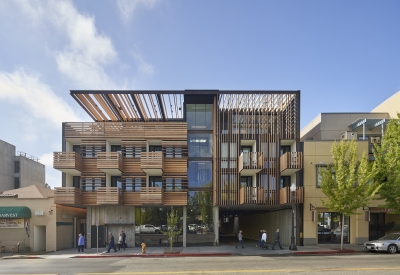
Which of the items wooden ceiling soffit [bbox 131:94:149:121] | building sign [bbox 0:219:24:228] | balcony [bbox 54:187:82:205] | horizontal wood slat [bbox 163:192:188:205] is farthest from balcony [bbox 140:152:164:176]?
building sign [bbox 0:219:24:228]

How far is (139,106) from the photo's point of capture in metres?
26.9

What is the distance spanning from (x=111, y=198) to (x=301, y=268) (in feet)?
51.5

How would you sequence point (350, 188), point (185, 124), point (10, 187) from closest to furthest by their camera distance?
point (350, 188)
point (185, 124)
point (10, 187)

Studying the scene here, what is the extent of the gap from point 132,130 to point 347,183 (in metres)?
16.9

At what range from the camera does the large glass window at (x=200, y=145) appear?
27.7 m

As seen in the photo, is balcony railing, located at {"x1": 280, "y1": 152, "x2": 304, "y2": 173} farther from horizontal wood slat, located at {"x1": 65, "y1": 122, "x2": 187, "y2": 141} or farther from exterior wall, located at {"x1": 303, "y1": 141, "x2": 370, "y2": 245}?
horizontal wood slat, located at {"x1": 65, "y1": 122, "x2": 187, "y2": 141}

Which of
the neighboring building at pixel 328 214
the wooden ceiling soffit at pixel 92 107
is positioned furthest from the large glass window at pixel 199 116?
the neighboring building at pixel 328 214

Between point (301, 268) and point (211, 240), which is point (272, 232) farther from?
point (301, 268)

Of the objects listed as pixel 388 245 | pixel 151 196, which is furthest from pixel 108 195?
pixel 388 245

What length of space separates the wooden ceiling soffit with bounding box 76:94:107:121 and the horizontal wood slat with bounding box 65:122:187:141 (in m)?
1.39

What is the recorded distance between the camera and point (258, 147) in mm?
26891

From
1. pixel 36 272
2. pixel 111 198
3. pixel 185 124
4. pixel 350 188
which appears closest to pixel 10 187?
pixel 111 198

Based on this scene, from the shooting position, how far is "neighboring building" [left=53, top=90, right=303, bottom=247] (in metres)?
26.4

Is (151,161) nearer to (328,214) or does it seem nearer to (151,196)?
(151,196)
